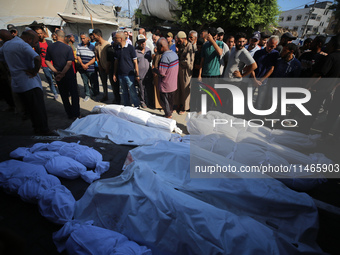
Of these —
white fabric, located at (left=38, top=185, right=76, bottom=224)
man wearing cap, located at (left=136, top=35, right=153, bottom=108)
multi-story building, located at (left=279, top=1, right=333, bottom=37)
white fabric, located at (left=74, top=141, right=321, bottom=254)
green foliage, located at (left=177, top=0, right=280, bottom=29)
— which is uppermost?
multi-story building, located at (left=279, top=1, right=333, bottom=37)

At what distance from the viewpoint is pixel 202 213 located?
1475mm

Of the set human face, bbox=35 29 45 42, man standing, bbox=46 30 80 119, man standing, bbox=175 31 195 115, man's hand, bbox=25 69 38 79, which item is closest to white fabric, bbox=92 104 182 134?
man standing, bbox=46 30 80 119

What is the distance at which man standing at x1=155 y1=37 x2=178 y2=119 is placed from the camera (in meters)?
3.70

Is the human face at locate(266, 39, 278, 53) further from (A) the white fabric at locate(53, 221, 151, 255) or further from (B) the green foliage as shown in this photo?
(B) the green foliage

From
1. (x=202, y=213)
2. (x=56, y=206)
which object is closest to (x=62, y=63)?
(x=56, y=206)

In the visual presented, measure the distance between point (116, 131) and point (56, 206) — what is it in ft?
6.21

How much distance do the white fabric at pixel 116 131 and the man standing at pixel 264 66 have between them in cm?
249

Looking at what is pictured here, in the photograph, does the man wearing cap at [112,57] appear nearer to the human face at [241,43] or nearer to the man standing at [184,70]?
the man standing at [184,70]

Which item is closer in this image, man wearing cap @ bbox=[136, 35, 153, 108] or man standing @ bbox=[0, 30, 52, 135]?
man standing @ bbox=[0, 30, 52, 135]

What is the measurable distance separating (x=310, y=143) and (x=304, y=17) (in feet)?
157

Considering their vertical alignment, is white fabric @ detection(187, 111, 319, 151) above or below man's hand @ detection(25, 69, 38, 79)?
below

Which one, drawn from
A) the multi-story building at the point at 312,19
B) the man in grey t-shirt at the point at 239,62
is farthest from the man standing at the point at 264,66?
the multi-story building at the point at 312,19

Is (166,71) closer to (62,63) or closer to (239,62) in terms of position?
(239,62)

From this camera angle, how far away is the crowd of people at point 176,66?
10.1 ft
